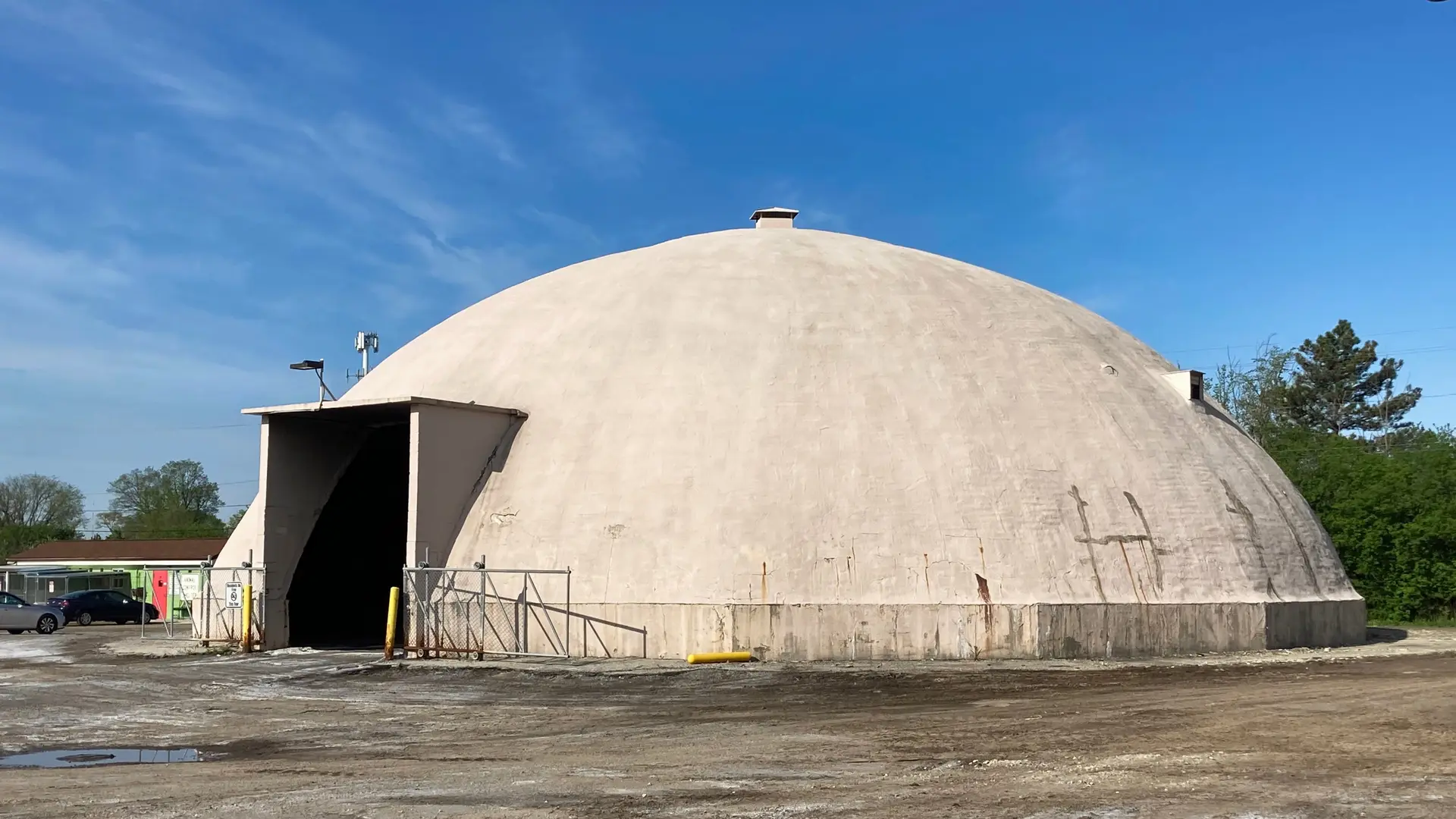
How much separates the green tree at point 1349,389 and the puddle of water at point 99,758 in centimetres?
6620

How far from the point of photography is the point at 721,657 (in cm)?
1969

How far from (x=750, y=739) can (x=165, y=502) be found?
339 feet

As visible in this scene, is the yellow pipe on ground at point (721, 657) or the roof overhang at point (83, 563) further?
the roof overhang at point (83, 563)

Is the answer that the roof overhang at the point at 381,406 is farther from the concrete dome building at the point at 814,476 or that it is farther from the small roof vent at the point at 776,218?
the small roof vent at the point at 776,218

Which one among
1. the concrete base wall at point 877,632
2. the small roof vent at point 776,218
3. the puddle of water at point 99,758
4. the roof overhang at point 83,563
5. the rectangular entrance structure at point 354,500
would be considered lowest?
the roof overhang at point 83,563

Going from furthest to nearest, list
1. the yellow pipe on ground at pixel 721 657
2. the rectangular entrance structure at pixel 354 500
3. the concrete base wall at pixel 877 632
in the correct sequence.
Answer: the rectangular entrance structure at pixel 354 500
the concrete base wall at pixel 877 632
the yellow pipe on ground at pixel 721 657

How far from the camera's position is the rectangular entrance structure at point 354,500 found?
22.2m

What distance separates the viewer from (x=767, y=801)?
905 centimetres

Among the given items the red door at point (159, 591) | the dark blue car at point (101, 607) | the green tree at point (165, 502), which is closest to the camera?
the dark blue car at point (101, 607)

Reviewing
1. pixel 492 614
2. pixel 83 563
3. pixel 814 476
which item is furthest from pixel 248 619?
pixel 83 563

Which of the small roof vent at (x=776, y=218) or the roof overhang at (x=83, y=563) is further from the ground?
the small roof vent at (x=776, y=218)

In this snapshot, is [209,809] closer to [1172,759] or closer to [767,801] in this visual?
[767,801]

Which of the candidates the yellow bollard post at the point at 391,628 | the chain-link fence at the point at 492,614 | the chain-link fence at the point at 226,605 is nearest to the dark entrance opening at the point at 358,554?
the chain-link fence at the point at 226,605

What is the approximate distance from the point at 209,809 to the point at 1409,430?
6929cm
